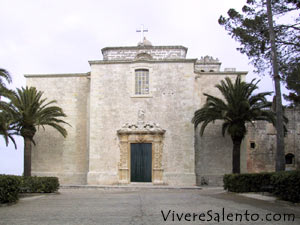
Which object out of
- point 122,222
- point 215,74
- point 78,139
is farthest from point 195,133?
point 122,222

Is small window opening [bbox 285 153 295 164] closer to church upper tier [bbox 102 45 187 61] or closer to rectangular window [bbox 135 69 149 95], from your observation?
church upper tier [bbox 102 45 187 61]

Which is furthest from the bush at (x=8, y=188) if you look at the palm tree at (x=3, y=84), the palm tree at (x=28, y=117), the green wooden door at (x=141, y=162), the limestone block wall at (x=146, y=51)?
the limestone block wall at (x=146, y=51)

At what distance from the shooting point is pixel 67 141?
25609 millimetres

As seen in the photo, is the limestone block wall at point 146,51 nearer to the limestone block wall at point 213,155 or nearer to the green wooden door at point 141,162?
the limestone block wall at point 213,155

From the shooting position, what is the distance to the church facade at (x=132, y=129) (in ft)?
78.4

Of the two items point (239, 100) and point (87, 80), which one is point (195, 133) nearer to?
point (239, 100)

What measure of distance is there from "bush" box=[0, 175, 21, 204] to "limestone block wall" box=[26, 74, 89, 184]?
41.3 feet

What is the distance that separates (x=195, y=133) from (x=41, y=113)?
9.41m

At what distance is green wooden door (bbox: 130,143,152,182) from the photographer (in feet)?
78.1

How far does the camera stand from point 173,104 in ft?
79.9

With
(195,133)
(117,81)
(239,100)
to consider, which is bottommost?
(195,133)

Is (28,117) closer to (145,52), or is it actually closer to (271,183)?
(145,52)

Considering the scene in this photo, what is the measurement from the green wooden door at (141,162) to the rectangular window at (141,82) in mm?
3301

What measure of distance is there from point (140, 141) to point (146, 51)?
8206 millimetres
